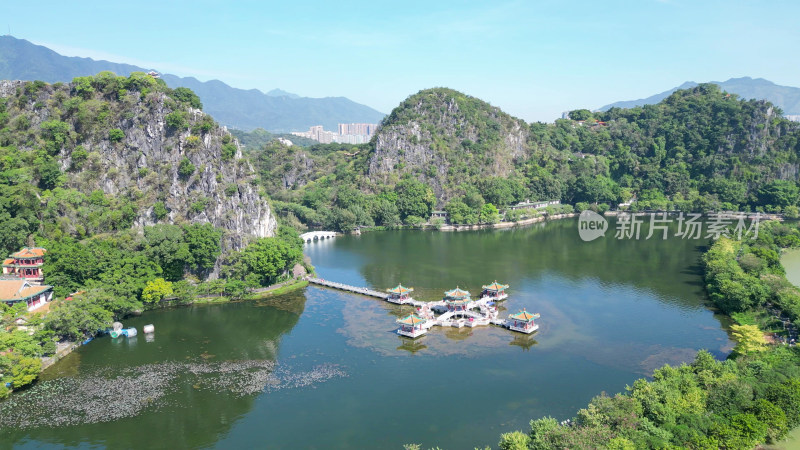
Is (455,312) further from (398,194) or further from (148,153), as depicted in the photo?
(398,194)

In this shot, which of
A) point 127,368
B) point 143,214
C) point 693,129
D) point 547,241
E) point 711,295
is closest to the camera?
point 127,368

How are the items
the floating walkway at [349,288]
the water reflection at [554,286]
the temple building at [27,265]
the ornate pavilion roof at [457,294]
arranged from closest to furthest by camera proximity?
the water reflection at [554,286], the temple building at [27,265], the ornate pavilion roof at [457,294], the floating walkway at [349,288]

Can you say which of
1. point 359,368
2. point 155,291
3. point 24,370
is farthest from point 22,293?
point 359,368

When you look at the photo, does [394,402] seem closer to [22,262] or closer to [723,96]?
[22,262]

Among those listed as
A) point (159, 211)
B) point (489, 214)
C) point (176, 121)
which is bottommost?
point (489, 214)

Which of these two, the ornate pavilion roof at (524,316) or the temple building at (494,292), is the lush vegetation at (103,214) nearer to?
the temple building at (494,292)

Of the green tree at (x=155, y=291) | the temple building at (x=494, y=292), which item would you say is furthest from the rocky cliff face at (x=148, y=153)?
the temple building at (x=494, y=292)

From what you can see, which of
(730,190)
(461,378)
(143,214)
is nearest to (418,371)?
(461,378)
